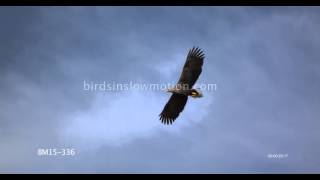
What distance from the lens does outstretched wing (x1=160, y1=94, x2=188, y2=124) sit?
17.0m

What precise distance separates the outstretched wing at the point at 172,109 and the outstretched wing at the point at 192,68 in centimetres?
82

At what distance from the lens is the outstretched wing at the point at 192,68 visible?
16.2 m

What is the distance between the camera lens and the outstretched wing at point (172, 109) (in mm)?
16953

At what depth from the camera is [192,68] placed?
16.2 m

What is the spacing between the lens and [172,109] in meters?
17.1

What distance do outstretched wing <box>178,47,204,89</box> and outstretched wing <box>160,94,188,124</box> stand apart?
0.82 meters

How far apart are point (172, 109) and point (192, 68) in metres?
1.70

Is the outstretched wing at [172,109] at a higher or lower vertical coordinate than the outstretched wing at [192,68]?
lower

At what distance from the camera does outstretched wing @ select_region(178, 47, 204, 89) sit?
16203 millimetres

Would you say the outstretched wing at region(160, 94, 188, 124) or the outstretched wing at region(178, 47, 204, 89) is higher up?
the outstretched wing at region(178, 47, 204, 89)
